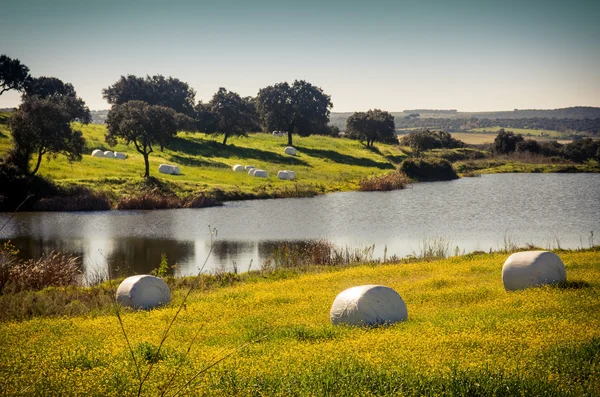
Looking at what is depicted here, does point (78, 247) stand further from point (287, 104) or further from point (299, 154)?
point (287, 104)

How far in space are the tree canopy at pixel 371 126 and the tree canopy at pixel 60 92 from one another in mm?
50846

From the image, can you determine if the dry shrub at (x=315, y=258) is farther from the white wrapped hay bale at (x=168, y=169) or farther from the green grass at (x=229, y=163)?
the white wrapped hay bale at (x=168, y=169)

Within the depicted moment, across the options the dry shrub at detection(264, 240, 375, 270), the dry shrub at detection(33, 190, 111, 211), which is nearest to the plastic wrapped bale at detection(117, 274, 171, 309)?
the dry shrub at detection(264, 240, 375, 270)

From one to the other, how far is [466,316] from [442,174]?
80.4 m

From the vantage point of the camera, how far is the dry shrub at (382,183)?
77812mm

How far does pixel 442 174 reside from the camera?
95.4m

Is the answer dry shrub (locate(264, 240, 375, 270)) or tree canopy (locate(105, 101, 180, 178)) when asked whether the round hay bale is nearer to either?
tree canopy (locate(105, 101, 180, 178))

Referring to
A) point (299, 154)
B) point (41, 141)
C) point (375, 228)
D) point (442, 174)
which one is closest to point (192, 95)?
point (299, 154)

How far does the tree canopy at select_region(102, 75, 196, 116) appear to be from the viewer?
114331mm

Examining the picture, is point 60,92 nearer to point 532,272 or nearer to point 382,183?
point 382,183

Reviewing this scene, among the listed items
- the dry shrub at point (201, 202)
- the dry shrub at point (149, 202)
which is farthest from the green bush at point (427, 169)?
the dry shrub at point (149, 202)

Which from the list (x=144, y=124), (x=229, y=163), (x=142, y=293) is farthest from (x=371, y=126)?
(x=142, y=293)

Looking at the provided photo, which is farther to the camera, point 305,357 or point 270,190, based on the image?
point 270,190

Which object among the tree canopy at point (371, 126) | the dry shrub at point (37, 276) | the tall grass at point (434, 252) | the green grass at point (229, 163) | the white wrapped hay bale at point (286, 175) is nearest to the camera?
the dry shrub at point (37, 276)
